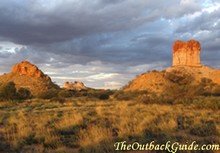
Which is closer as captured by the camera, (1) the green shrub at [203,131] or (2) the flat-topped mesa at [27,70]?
(1) the green shrub at [203,131]

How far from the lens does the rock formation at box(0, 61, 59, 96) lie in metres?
118

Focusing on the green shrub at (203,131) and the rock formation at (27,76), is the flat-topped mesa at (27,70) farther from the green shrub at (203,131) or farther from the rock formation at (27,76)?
the green shrub at (203,131)

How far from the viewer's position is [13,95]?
6894 centimetres

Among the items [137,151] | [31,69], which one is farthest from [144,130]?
[31,69]

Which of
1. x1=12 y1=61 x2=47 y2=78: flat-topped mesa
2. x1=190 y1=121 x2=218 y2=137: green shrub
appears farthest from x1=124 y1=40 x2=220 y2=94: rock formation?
x1=190 y1=121 x2=218 y2=137: green shrub

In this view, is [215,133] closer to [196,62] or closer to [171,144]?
[171,144]

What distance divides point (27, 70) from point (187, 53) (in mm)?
53406

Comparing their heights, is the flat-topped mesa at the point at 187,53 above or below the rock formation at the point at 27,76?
above

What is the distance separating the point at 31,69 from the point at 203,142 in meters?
114

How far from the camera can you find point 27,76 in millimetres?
122812

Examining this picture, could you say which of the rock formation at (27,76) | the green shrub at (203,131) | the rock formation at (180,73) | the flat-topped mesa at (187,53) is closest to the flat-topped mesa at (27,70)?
the rock formation at (27,76)

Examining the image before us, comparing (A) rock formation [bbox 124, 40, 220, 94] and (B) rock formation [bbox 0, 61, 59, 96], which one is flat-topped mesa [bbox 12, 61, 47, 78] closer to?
(B) rock formation [bbox 0, 61, 59, 96]

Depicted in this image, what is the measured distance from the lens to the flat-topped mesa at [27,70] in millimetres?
124500

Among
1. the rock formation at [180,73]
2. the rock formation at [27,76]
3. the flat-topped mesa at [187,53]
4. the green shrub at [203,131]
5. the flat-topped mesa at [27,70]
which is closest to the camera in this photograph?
the green shrub at [203,131]
